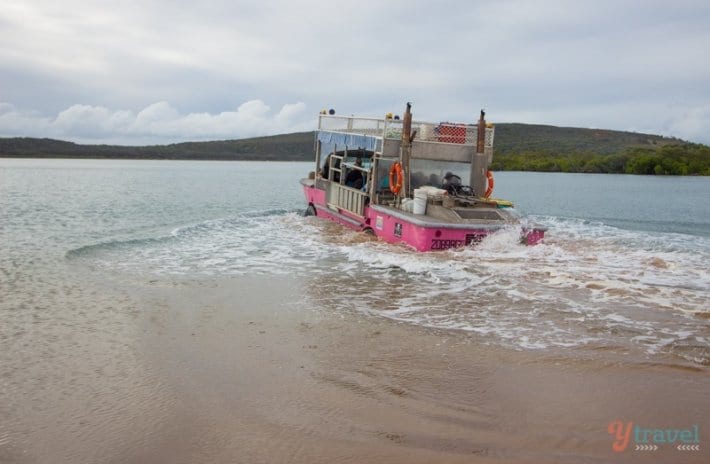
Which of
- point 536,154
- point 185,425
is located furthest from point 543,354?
point 536,154

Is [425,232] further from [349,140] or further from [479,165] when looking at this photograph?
[349,140]

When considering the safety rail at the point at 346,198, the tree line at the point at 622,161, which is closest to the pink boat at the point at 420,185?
the safety rail at the point at 346,198

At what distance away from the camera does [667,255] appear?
1273 centimetres

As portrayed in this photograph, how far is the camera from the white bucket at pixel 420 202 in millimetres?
13312

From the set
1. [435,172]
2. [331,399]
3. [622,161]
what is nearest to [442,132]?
[435,172]

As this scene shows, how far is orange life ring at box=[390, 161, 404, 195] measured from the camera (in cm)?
1441

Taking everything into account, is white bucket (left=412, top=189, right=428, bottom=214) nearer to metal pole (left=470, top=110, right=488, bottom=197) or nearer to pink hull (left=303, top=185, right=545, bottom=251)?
pink hull (left=303, top=185, right=545, bottom=251)

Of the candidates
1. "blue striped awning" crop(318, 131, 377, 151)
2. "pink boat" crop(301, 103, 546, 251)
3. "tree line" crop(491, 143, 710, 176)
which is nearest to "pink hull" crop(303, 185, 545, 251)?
"pink boat" crop(301, 103, 546, 251)

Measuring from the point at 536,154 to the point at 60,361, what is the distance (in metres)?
76.6

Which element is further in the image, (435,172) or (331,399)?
(435,172)

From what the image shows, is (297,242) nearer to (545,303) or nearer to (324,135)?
(324,135)

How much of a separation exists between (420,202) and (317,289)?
4409 millimetres

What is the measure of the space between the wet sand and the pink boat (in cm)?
567

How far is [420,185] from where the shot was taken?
49.7 ft
